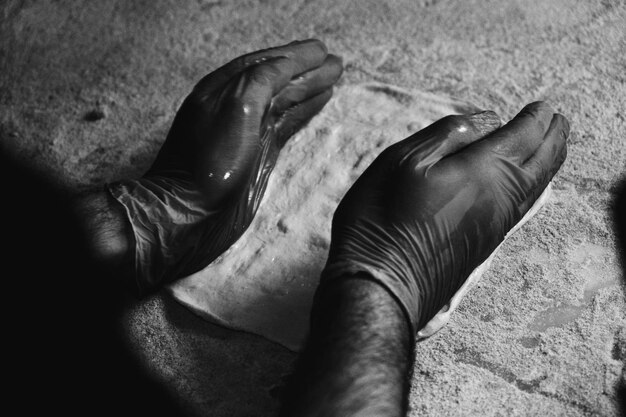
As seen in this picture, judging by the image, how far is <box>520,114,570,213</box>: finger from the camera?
5.54ft

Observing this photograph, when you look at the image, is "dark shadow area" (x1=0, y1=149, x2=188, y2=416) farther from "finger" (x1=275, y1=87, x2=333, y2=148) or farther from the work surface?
"finger" (x1=275, y1=87, x2=333, y2=148)

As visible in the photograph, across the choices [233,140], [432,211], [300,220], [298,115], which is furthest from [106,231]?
[432,211]

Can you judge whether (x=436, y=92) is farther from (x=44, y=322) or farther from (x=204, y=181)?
(x=44, y=322)

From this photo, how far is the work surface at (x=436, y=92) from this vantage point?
1640 millimetres

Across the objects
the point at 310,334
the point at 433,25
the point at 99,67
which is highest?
the point at 99,67

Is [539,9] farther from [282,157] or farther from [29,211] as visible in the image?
[29,211]

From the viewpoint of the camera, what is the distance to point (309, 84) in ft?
7.03

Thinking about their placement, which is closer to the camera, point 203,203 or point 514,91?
point 203,203

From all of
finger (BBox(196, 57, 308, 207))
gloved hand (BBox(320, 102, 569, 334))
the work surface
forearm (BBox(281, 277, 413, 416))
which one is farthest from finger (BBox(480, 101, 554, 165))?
finger (BBox(196, 57, 308, 207))

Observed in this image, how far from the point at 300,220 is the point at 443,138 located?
569mm

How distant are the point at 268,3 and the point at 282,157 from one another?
95 centimetres

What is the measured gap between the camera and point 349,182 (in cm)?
204

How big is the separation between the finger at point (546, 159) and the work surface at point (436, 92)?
200 millimetres

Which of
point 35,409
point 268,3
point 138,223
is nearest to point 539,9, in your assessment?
point 268,3
